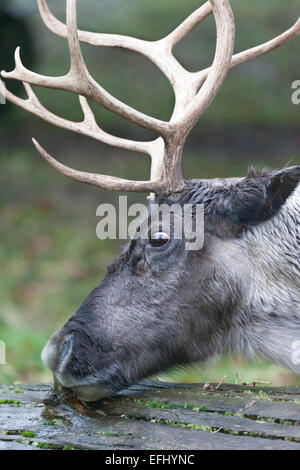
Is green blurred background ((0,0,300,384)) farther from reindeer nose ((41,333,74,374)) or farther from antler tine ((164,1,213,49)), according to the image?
reindeer nose ((41,333,74,374))

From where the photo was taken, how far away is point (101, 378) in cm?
334

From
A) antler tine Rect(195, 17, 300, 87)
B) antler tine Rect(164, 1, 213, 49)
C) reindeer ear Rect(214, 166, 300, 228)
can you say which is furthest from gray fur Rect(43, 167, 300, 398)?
antler tine Rect(164, 1, 213, 49)

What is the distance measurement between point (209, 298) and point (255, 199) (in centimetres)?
53

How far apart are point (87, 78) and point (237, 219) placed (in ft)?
3.28

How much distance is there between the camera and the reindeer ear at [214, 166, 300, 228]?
11.4ft

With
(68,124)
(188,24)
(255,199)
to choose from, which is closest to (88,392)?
(255,199)

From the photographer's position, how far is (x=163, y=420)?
303 centimetres

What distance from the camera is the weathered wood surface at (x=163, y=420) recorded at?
2.79m

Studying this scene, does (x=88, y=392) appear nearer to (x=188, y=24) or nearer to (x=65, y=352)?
(x=65, y=352)

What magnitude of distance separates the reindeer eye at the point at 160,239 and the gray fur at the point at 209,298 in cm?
3

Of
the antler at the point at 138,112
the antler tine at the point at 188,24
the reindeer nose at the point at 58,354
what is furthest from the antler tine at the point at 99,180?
the antler tine at the point at 188,24

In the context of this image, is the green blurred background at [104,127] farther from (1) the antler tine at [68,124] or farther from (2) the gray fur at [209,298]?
(2) the gray fur at [209,298]

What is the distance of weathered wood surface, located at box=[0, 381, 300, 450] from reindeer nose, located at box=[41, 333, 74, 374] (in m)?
0.16
